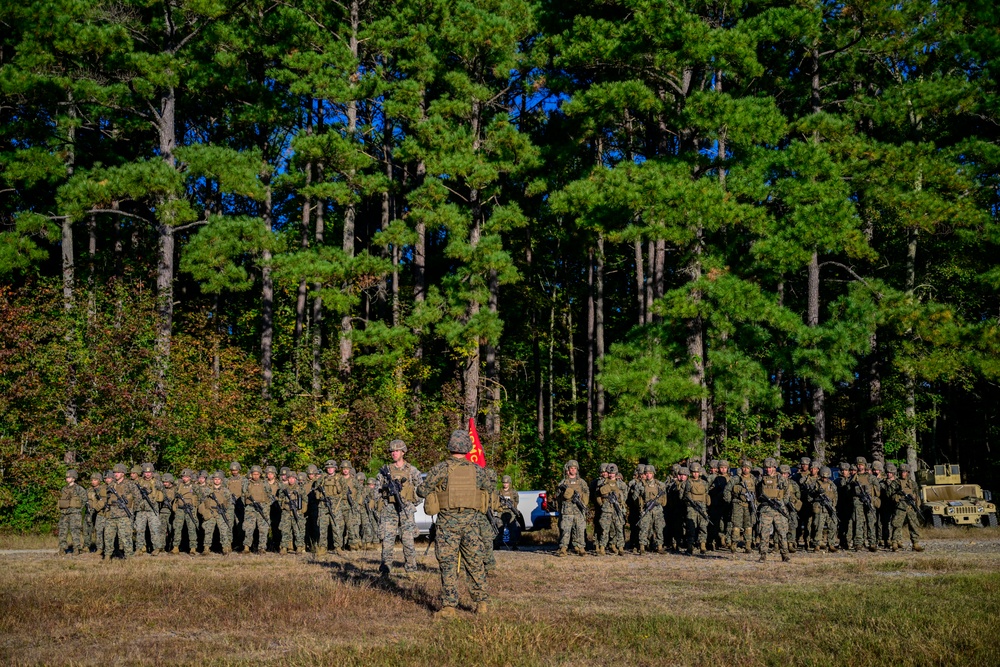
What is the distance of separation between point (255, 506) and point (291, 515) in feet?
2.50

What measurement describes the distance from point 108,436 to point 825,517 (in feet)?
53.7

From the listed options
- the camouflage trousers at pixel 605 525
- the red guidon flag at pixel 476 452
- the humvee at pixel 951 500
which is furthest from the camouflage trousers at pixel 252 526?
the humvee at pixel 951 500

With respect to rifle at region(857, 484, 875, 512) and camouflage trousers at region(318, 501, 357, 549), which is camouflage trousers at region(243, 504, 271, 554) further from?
rifle at region(857, 484, 875, 512)

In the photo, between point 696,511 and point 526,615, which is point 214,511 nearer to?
point 696,511

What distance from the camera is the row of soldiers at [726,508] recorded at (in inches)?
704

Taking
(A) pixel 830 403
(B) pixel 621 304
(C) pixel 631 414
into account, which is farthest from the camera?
(B) pixel 621 304

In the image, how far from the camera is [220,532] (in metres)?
18.5

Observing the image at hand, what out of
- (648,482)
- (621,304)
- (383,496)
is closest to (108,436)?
(383,496)

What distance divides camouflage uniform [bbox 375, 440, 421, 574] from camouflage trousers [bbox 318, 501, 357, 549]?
4.42 meters

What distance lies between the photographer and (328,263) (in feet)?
88.5

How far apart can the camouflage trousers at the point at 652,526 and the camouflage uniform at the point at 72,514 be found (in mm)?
11243

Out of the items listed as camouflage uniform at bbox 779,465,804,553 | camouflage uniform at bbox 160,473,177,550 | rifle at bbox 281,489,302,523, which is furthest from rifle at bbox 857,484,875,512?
camouflage uniform at bbox 160,473,177,550

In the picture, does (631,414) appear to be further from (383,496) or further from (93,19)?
(93,19)

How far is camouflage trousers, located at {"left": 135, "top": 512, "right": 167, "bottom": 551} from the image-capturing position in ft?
58.8
